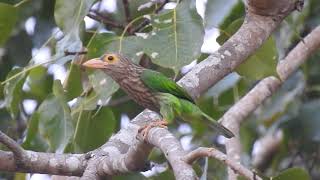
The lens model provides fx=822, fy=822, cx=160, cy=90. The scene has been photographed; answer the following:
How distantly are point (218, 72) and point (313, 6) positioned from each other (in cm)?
185

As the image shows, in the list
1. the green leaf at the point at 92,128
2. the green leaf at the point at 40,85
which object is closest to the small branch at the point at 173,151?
the green leaf at the point at 92,128

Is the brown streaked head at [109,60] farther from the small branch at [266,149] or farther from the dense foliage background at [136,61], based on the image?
the small branch at [266,149]

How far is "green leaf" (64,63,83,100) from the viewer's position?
304 cm

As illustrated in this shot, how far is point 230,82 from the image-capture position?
11.4ft

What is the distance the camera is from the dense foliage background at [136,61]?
2.77 meters

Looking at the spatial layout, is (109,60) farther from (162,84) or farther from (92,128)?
(92,128)

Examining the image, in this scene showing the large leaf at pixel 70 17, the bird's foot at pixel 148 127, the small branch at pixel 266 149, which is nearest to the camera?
the bird's foot at pixel 148 127

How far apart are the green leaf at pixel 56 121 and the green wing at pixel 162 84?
38 cm

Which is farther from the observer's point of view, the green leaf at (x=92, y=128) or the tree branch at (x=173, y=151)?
the green leaf at (x=92, y=128)

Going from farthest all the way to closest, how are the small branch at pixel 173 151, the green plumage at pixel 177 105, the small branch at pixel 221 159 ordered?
the green plumage at pixel 177 105, the small branch at pixel 173 151, the small branch at pixel 221 159

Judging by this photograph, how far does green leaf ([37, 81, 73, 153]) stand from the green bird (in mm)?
254

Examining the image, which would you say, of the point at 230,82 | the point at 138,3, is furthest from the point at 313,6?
the point at 138,3

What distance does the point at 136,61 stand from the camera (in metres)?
2.86

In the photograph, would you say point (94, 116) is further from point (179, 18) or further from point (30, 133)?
point (179, 18)
